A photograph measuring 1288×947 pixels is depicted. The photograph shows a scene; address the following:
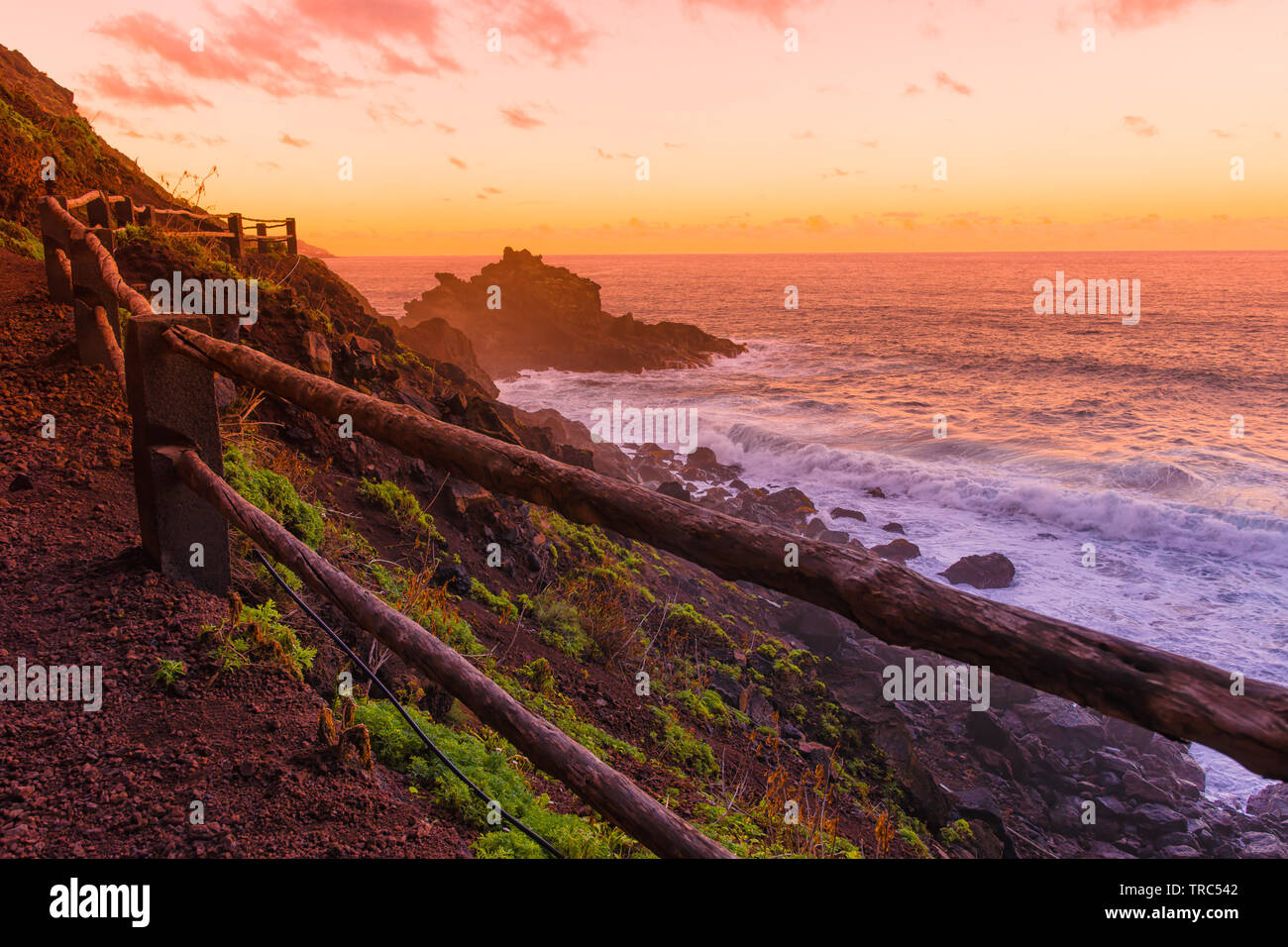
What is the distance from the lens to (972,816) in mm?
7535

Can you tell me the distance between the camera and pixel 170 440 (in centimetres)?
325

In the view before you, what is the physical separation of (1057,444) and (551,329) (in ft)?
95.5

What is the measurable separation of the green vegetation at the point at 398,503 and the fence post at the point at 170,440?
4196 millimetres

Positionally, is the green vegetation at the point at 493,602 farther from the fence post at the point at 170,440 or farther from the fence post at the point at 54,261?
the fence post at the point at 54,261

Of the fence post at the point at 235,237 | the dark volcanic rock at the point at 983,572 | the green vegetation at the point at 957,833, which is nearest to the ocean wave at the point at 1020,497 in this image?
the dark volcanic rock at the point at 983,572

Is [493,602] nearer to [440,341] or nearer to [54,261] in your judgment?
[54,261]

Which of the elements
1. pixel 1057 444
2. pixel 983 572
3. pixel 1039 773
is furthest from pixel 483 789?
pixel 1057 444

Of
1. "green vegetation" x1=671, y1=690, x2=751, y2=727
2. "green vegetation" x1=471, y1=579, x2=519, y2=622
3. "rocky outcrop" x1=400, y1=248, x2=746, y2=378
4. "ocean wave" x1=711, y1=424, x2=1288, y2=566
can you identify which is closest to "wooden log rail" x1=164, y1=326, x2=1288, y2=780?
"green vegetation" x1=471, y1=579, x2=519, y2=622

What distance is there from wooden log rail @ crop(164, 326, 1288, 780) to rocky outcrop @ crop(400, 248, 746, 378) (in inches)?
1595

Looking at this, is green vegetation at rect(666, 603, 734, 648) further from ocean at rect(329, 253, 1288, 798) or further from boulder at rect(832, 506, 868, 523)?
boulder at rect(832, 506, 868, 523)

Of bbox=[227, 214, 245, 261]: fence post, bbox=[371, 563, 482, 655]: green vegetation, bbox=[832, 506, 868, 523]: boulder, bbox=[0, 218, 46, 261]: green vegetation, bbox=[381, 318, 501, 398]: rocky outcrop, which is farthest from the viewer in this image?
bbox=[381, 318, 501, 398]: rocky outcrop

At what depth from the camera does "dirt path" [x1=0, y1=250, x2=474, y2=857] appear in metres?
2.29

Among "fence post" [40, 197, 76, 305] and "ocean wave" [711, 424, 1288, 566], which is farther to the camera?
"ocean wave" [711, 424, 1288, 566]

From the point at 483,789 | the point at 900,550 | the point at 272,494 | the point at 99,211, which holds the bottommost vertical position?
the point at 900,550
